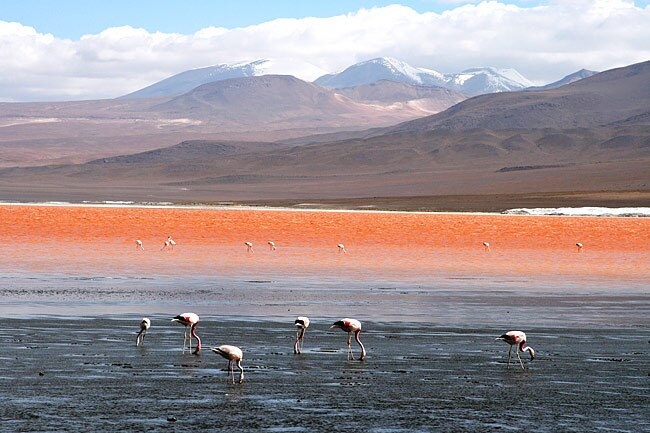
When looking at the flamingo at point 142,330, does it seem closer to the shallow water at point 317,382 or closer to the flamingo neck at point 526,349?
the shallow water at point 317,382

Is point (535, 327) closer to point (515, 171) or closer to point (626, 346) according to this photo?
point (626, 346)

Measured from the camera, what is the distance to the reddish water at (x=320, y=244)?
96.2 feet

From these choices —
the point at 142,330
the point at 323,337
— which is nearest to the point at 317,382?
the point at 142,330

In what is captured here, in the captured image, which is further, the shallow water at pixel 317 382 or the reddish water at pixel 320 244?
the reddish water at pixel 320 244

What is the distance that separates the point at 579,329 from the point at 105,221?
3082cm

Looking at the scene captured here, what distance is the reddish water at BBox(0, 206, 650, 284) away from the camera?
1155 inches

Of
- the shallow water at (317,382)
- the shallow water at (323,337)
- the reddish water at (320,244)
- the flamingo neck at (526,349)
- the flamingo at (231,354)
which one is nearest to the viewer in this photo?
the shallow water at (317,382)

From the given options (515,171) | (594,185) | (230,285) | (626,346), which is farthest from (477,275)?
(515,171)

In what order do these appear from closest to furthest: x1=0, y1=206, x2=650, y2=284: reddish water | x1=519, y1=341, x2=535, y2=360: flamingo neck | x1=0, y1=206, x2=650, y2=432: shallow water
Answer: x1=0, y1=206, x2=650, y2=432: shallow water, x1=519, y1=341, x2=535, y2=360: flamingo neck, x1=0, y1=206, x2=650, y2=284: reddish water

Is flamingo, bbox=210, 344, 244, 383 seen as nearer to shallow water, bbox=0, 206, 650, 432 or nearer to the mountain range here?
shallow water, bbox=0, 206, 650, 432

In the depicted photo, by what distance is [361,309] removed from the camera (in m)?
20.7

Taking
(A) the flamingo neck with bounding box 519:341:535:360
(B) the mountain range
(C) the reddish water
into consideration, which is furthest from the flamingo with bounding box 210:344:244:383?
(B) the mountain range

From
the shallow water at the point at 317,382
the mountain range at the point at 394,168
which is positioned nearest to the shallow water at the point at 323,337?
the shallow water at the point at 317,382

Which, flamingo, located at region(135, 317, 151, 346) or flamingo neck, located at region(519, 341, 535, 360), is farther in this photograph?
flamingo, located at region(135, 317, 151, 346)
